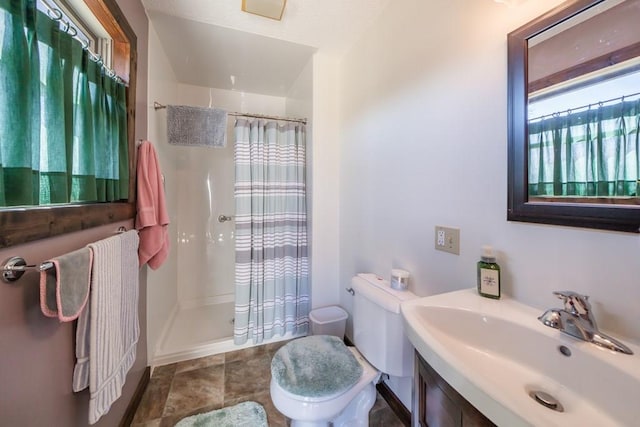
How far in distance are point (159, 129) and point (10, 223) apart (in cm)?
152

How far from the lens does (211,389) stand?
1.52m

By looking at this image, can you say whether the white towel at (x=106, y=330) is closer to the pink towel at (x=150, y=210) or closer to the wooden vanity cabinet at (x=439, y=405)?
the pink towel at (x=150, y=210)

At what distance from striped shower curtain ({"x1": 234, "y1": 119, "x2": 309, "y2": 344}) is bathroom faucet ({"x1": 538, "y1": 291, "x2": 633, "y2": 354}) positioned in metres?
1.64

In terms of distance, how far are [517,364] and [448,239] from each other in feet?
1.63

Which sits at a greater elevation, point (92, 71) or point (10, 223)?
point (92, 71)

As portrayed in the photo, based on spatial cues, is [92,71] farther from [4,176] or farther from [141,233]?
[141,233]

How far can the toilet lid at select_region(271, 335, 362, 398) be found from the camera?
102cm

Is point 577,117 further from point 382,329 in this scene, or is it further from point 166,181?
point 166,181

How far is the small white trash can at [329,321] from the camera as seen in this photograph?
178 centimetres

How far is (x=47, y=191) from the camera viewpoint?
0.75 metres

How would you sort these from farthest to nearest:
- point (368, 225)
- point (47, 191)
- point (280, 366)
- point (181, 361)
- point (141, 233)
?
point (181, 361) < point (368, 225) < point (141, 233) < point (280, 366) < point (47, 191)

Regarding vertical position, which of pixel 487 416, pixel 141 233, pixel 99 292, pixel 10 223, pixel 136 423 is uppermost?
pixel 10 223

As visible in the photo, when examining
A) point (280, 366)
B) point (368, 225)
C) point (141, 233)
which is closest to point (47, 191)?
point (141, 233)

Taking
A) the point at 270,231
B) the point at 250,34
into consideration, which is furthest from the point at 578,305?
the point at 250,34
